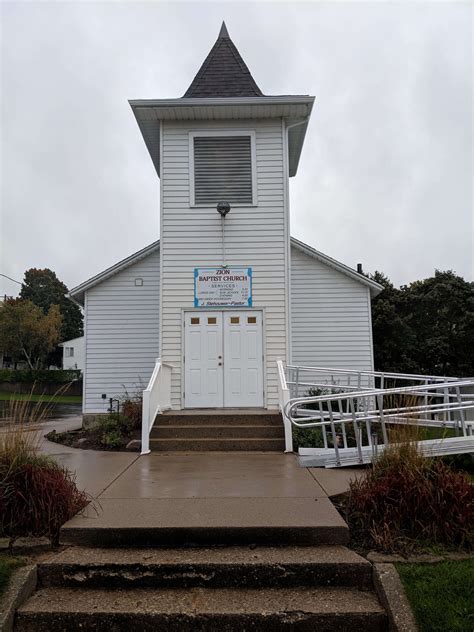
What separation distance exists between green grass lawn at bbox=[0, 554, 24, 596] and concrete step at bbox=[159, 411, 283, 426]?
4944mm

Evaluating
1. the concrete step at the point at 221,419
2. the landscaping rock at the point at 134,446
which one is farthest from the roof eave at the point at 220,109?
the landscaping rock at the point at 134,446

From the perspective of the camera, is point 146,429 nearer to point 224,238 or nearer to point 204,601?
point 224,238

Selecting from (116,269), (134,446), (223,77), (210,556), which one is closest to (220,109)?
(223,77)

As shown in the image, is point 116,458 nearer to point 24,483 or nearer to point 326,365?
point 24,483

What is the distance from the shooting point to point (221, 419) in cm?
877

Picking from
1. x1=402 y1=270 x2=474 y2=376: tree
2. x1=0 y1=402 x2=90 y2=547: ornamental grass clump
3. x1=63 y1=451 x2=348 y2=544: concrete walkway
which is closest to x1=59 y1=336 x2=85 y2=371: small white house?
x1=402 y1=270 x2=474 y2=376: tree

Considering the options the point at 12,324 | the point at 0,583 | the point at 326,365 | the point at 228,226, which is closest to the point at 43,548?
the point at 0,583

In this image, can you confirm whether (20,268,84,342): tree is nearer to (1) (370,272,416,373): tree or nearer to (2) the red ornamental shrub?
(1) (370,272,416,373): tree

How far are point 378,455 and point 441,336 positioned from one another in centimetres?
1868

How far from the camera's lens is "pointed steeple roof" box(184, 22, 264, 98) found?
37.1ft

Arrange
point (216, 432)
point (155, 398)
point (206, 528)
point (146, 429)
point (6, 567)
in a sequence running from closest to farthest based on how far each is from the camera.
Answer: point (6, 567) → point (206, 528) → point (146, 429) → point (216, 432) → point (155, 398)

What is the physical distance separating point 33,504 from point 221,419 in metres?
4.80

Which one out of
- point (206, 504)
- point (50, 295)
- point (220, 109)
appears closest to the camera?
point (206, 504)

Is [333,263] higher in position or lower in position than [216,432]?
higher
